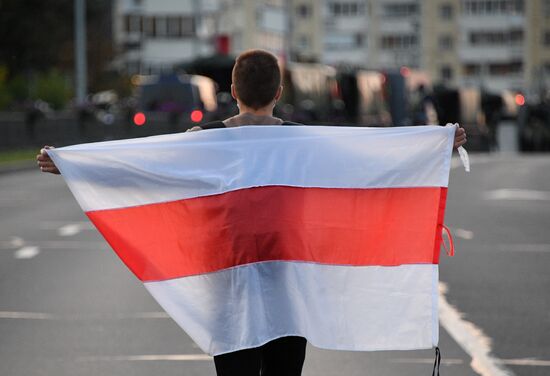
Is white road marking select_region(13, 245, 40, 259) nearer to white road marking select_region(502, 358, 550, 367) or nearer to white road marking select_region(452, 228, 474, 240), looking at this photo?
white road marking select_region(452, 228, 474, 240)

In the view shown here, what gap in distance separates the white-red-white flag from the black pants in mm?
54

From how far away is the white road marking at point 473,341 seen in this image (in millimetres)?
9385

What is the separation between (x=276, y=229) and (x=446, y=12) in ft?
566

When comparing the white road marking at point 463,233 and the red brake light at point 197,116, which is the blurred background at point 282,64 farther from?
the white road marking at point 463,233

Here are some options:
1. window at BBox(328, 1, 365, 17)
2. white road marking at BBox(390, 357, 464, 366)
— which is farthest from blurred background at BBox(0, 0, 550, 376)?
window at BBox(328, 1, 365, 17)

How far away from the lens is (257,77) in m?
6.51

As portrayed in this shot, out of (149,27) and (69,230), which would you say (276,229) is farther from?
(149,27)

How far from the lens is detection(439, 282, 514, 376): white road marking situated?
9.39m

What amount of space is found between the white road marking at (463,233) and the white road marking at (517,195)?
675 centimetres

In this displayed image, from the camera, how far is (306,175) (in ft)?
22.1

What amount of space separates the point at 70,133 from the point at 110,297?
3342 centimetres

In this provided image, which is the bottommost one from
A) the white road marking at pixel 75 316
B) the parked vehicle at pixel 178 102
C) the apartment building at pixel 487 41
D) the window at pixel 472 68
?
the window at pixel 472 68

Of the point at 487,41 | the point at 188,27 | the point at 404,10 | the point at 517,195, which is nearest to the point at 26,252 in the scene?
the point at 517,195

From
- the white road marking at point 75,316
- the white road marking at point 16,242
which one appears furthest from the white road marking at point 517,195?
the white road marking at point 75,316
